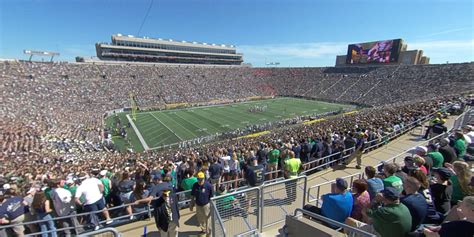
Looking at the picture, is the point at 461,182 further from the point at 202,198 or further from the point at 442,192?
the point at 202,198

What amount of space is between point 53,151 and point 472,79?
60.6 metres

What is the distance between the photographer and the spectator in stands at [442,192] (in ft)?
12.8

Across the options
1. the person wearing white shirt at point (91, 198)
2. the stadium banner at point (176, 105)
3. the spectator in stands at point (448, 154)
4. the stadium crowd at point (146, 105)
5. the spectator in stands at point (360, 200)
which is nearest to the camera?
the spectator in stands at point (360, 200)

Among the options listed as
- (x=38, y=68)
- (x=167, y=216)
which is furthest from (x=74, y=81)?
(x=167, y=216)

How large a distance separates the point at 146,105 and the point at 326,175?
4300 cm

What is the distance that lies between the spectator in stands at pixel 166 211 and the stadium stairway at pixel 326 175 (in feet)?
2.91

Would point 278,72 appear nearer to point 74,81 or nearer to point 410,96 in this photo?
point 410,96

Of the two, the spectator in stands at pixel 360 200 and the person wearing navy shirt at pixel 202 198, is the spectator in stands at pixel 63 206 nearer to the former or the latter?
the person wearing navy shirt at pixel 202 198

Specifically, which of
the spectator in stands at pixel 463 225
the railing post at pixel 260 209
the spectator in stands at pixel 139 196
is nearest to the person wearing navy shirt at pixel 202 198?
the railing post at pixel 260 209

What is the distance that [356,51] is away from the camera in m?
68.8

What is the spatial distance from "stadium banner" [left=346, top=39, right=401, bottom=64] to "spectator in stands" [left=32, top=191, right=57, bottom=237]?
70.6 m

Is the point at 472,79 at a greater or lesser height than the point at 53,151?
greater

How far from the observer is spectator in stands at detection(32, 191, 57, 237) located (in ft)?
16.1

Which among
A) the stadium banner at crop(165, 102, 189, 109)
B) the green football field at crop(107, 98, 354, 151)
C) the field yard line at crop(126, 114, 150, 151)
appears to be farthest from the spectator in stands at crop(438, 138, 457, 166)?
the stadium banner at crop(165, 102, 189, 109)
